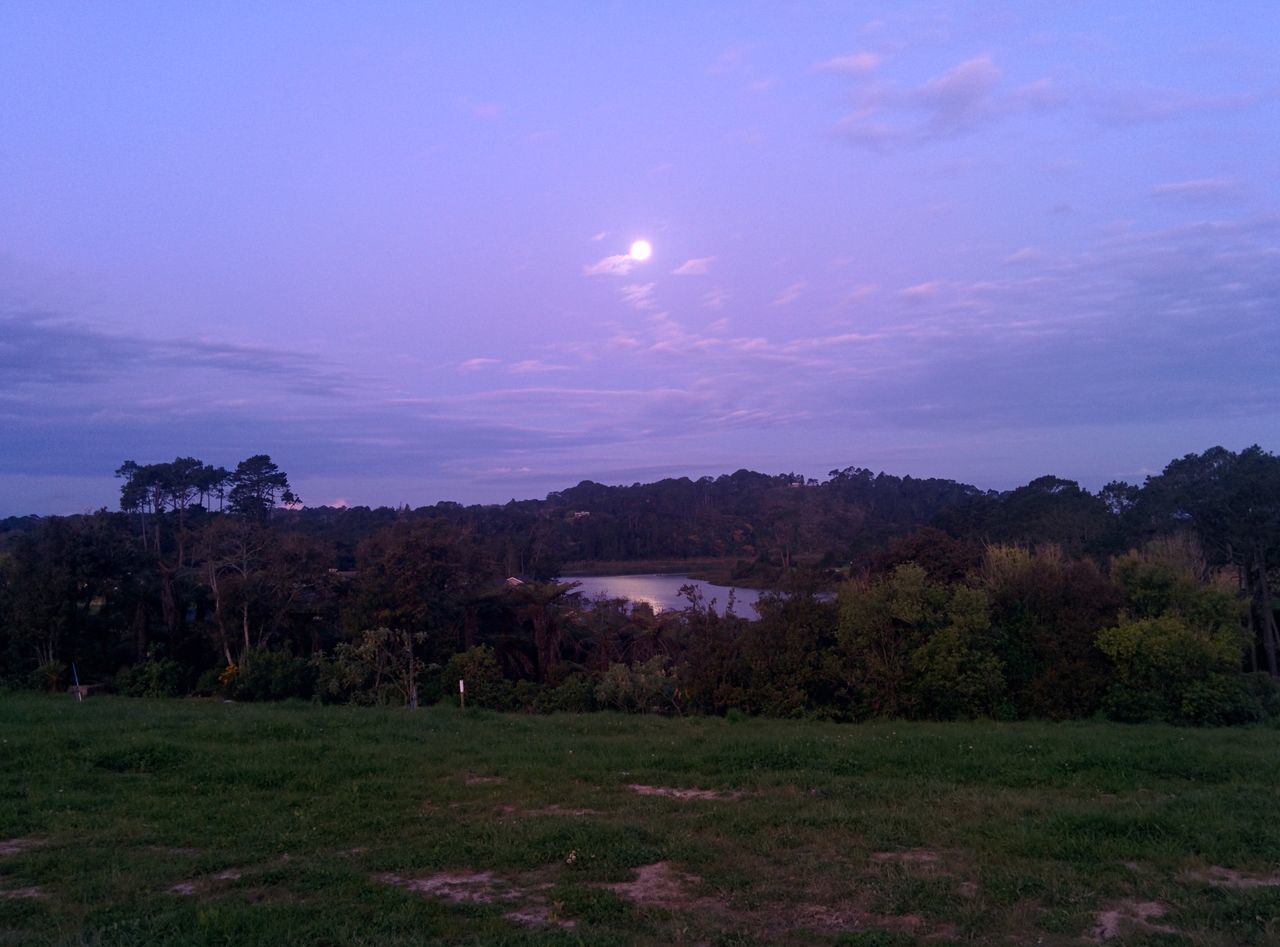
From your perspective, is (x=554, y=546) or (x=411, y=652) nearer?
(x=411, y=652)

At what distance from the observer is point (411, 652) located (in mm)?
24609

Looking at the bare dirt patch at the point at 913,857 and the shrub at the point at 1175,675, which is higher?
the bare dirt patch at the point at 913,857

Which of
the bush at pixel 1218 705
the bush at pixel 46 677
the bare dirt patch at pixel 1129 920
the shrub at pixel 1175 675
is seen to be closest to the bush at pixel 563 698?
the shrub at pixel 1175 675

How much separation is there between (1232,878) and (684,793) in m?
4.79

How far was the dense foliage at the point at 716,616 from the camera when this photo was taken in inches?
701

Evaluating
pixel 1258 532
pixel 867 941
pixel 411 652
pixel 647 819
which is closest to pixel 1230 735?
pixel 647 819

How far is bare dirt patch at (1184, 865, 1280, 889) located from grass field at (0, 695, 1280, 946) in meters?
0.02

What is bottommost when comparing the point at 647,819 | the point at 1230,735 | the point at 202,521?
the point at 1230,735

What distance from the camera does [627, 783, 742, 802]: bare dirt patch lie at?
916 centimetres

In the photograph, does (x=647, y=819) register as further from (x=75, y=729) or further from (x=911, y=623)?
(x=911, y=623)

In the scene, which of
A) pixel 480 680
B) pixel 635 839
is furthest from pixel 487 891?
pixel 480 680

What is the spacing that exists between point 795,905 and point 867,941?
0.74 metres

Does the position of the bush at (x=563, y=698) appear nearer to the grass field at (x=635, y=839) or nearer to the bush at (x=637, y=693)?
the bush at (x=637, y=693)

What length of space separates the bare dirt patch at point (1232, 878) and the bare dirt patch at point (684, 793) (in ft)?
13.0
